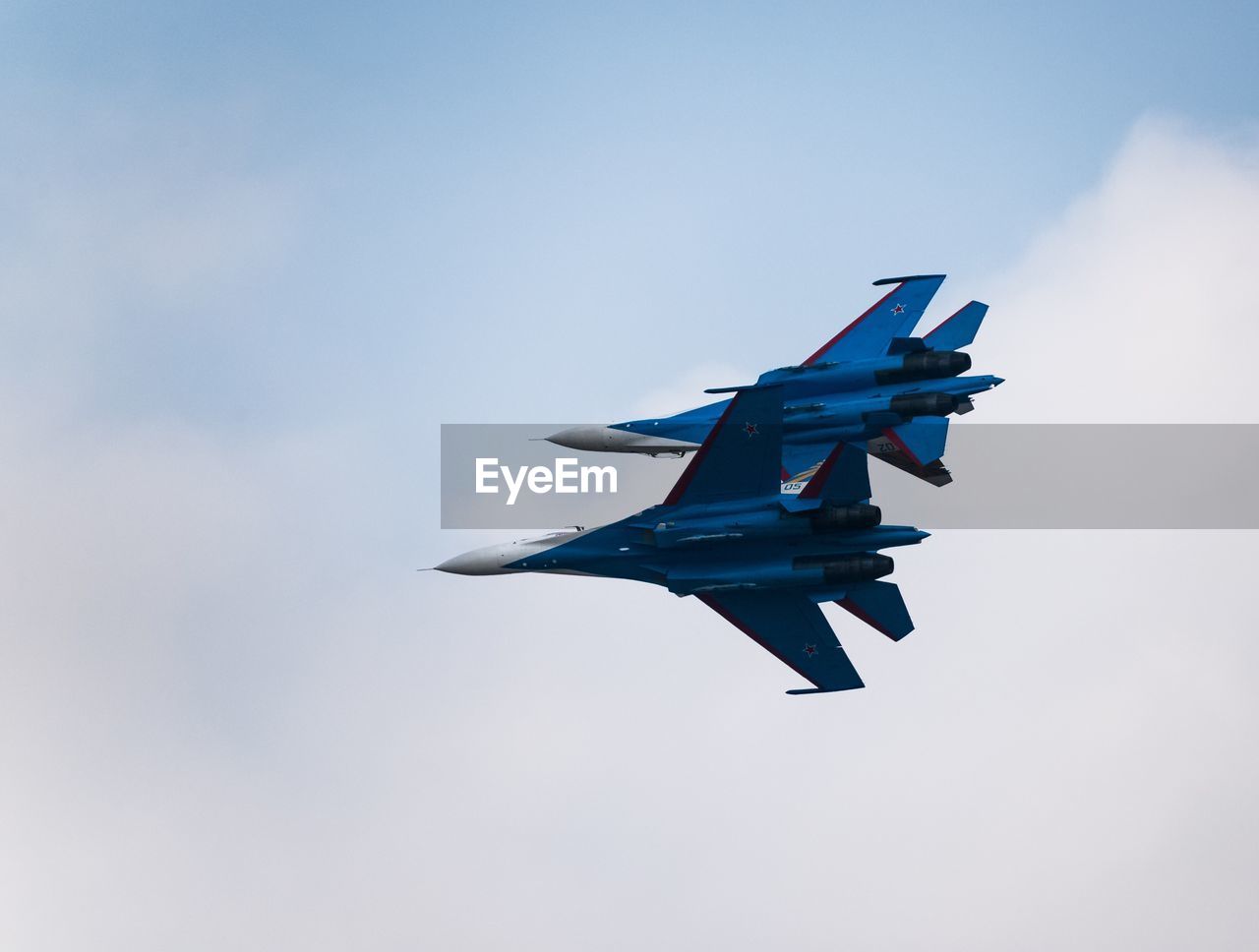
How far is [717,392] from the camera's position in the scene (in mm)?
71312

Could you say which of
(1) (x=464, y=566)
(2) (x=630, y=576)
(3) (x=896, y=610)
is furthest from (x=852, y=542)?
(1) (x=464, y=566)

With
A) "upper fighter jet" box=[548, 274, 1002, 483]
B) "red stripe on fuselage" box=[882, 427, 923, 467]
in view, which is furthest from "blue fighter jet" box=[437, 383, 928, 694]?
"red stripe on fuselage" box=[882, 427, 923, 467]

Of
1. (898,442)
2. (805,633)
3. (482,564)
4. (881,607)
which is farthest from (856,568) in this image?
(482,564)

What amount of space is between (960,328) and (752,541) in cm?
1365

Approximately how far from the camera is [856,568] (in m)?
68.2

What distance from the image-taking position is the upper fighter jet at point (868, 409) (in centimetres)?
7469

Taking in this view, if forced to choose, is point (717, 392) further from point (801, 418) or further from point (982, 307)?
point (982, 307)

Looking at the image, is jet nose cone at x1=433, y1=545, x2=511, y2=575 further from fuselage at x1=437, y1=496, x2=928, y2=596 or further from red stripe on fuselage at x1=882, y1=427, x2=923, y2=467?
red stripe on fuselage at x1=882, y1=427, x2=923, y2=467

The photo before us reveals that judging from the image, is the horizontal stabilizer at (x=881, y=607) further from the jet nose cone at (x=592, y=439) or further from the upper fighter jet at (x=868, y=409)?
the jet nose cone at (x=592, y=439)

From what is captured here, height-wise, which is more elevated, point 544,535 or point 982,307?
point 982,307

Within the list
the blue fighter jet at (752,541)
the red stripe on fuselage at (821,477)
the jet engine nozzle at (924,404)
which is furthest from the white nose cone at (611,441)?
the red stripe on fuselage at (821,477)

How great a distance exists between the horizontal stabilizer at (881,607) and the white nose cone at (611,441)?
387 inches

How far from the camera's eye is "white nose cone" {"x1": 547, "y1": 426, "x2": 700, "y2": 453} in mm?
76750

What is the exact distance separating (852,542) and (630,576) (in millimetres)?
7339
